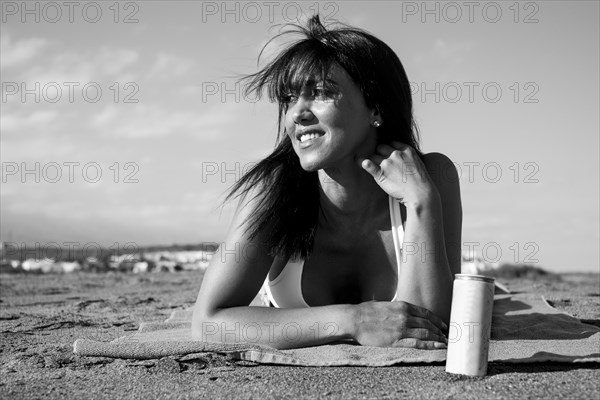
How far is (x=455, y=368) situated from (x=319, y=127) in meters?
1.12

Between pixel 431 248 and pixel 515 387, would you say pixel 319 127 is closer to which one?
pixel 431 248

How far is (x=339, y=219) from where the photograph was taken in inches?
117

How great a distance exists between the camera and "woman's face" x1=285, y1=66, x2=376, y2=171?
8.78 ft

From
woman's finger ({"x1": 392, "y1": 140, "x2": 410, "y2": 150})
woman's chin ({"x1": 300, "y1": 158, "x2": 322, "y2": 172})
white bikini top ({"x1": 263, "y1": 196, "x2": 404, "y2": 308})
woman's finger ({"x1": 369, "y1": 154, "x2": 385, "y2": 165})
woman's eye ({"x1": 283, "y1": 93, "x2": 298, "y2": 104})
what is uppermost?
woman's eye ({"x1": 283, "y1": 93, "x2": 298, "y2": 104})

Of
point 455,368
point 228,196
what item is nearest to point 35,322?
point 228,196

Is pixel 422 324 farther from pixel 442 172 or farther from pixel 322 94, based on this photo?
pixel 322 94

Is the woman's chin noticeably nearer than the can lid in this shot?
No

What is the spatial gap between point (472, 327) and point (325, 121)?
3.48ft

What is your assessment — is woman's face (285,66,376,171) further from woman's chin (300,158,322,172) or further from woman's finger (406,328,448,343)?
woman's finger (406,328,448,343)

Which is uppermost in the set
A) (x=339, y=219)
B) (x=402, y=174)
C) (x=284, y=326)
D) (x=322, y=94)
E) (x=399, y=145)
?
(x=322, y=94)

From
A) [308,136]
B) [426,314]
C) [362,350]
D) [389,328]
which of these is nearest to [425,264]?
[426,314]


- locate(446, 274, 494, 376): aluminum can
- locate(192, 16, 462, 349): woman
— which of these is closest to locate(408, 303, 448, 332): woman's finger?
locate(192, 16, 462, 349): woman

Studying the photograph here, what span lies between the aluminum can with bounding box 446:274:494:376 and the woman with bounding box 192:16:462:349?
13.2 inches

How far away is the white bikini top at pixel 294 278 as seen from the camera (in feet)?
9.26
